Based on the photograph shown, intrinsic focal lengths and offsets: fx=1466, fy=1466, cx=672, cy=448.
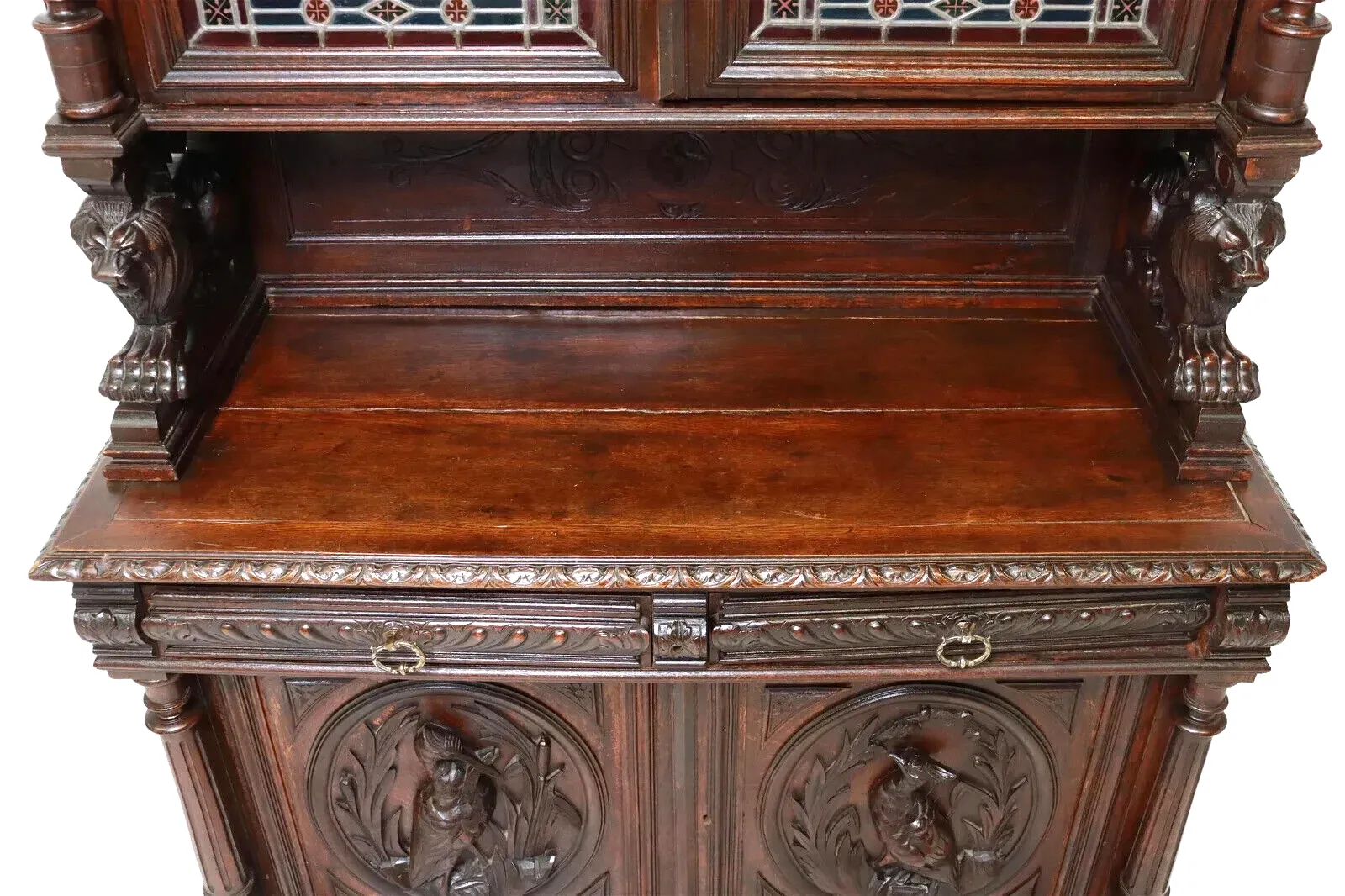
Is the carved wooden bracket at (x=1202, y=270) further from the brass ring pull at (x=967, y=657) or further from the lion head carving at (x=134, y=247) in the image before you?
the lion head carving at (x=134, y=247)

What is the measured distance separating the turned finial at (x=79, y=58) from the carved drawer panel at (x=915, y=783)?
1.23 metres

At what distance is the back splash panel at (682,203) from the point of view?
2.42 m

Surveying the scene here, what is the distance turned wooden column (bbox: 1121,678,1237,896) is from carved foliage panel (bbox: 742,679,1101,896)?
0.13 m

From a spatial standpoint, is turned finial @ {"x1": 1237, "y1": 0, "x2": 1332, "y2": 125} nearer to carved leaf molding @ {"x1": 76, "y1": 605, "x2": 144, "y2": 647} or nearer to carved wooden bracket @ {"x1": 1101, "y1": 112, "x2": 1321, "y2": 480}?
carved wooden bracket @ {"x1": 1101, "y1": 112, "x2": 1321, "y2": 480}

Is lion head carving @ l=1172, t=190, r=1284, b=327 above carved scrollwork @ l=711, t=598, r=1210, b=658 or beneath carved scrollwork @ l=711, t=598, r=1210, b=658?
above

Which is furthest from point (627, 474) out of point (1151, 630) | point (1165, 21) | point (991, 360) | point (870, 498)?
point (1165, 21)

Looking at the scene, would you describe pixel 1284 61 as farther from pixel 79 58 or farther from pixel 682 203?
pixel 79 58

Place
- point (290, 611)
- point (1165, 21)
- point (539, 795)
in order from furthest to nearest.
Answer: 1. point (539, 795)
2. point (290, 611)
3. point (1165, 21)

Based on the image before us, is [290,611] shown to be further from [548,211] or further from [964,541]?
[964,541]

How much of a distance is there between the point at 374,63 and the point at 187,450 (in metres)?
0.67

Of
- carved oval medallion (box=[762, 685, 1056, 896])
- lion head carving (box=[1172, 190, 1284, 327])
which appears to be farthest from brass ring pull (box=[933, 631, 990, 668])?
lion head carving (box=[1172, 190, 1284, 327])

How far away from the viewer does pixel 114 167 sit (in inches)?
79.1

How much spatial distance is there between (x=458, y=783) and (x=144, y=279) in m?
0.90

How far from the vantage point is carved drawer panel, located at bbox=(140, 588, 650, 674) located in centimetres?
211
